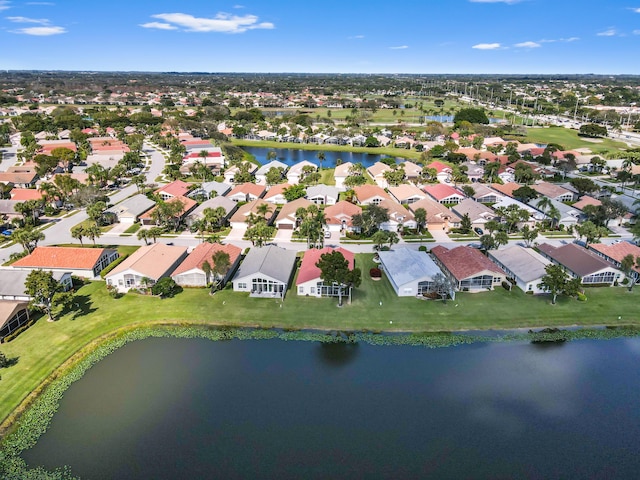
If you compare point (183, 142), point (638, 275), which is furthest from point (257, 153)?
point (638, 275)

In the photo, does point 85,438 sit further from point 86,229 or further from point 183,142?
point 183,142

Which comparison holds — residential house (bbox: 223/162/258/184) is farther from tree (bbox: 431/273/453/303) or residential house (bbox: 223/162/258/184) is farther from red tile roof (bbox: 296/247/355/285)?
tree (bbox: 431/273/453/303)

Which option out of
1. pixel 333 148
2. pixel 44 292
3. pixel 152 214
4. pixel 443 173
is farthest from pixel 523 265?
pixel 333 148

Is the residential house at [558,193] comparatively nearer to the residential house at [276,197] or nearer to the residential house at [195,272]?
the residential house at [276,197]

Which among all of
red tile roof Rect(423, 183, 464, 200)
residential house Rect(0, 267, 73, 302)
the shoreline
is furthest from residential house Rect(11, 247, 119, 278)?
red tile roof Rect(423, 183, 464, 200)

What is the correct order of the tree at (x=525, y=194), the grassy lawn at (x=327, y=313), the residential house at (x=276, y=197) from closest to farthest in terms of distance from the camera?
the grassy lawn at (x=327, y=313), the tree at (x=525, y=194), the residential house at (x=276, y=197)

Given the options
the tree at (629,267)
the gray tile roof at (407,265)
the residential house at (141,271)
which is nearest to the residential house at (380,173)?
the gray tile roof at (407,265)

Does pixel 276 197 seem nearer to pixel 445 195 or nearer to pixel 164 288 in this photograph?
pixel 445 195
